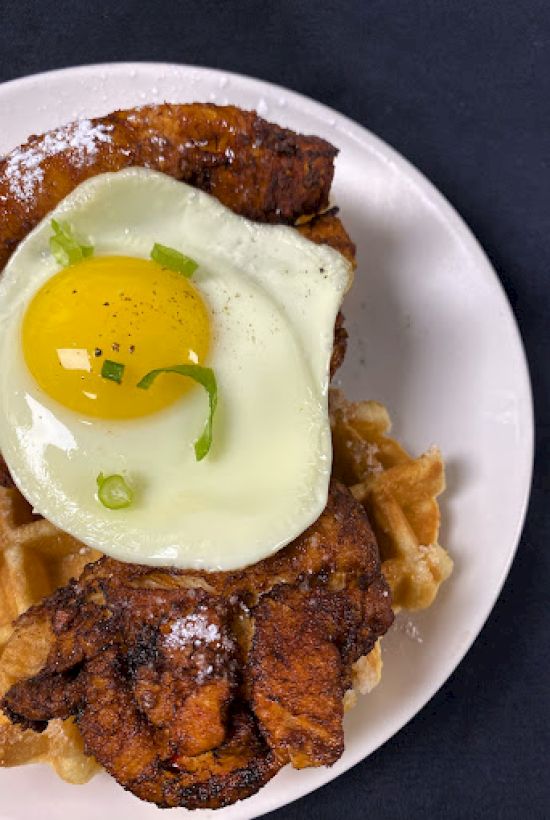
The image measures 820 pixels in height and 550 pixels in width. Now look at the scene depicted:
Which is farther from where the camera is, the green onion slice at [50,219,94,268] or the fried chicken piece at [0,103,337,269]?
the fried chicken piece at [0,103,337,269]

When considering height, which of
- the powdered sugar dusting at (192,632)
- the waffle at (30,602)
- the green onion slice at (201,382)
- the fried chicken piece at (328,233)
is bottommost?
the waffle at (30,602)

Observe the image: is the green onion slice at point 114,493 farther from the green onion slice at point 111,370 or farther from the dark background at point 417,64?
the dark background at point 417,64

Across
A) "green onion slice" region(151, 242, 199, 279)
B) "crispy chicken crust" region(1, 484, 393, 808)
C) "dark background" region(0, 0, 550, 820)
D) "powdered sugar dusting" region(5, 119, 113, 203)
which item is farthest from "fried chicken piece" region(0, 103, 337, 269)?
"dark background" region(0, 0, 550, 820)

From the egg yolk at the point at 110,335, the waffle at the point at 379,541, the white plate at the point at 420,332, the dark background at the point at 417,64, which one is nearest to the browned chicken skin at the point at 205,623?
the waffle at the point at 379,541

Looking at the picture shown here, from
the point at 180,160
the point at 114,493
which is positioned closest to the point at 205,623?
the point at 114,493

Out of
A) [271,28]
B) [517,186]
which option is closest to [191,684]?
[517,186]

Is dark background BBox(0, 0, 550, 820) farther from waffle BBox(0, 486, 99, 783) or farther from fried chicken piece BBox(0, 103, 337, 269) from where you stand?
waffle BBox(0, 486, 99, 783)
